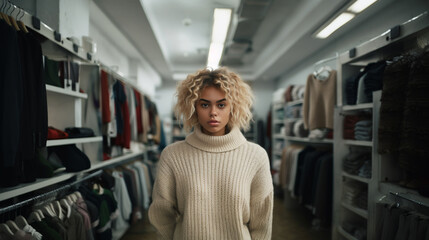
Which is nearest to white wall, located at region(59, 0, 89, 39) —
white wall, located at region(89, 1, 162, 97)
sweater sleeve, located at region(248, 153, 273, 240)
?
white wall, located at region(89, 1, 162, 97)

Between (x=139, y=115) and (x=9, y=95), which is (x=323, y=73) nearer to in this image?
(x=139, y=115)

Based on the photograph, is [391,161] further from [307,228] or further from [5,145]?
[5,145]

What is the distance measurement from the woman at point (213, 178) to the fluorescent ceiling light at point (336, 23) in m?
2.04

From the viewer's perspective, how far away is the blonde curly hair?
106 cm

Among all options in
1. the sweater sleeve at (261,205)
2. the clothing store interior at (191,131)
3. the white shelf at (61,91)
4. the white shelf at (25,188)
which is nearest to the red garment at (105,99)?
the clothing store interior at (191,131)

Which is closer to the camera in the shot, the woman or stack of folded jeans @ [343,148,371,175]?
the woman

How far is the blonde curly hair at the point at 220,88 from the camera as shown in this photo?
1061 millimetres

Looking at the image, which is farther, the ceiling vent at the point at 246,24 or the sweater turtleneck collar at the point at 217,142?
the ceiling vent at the point at 246,24

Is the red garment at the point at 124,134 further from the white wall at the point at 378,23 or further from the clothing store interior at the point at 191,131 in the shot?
the white wall at the point at 378,23

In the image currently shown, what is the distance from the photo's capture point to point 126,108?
2.76m

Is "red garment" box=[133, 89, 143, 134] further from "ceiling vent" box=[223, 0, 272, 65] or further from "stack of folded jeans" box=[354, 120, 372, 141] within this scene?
"stack of folded jeans" box=[354, 120, 372, 141]

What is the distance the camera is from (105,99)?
2.24 m

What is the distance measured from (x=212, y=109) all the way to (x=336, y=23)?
2390mm

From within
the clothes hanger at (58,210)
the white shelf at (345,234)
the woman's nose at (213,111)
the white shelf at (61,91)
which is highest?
the white shelf at (61,91)
